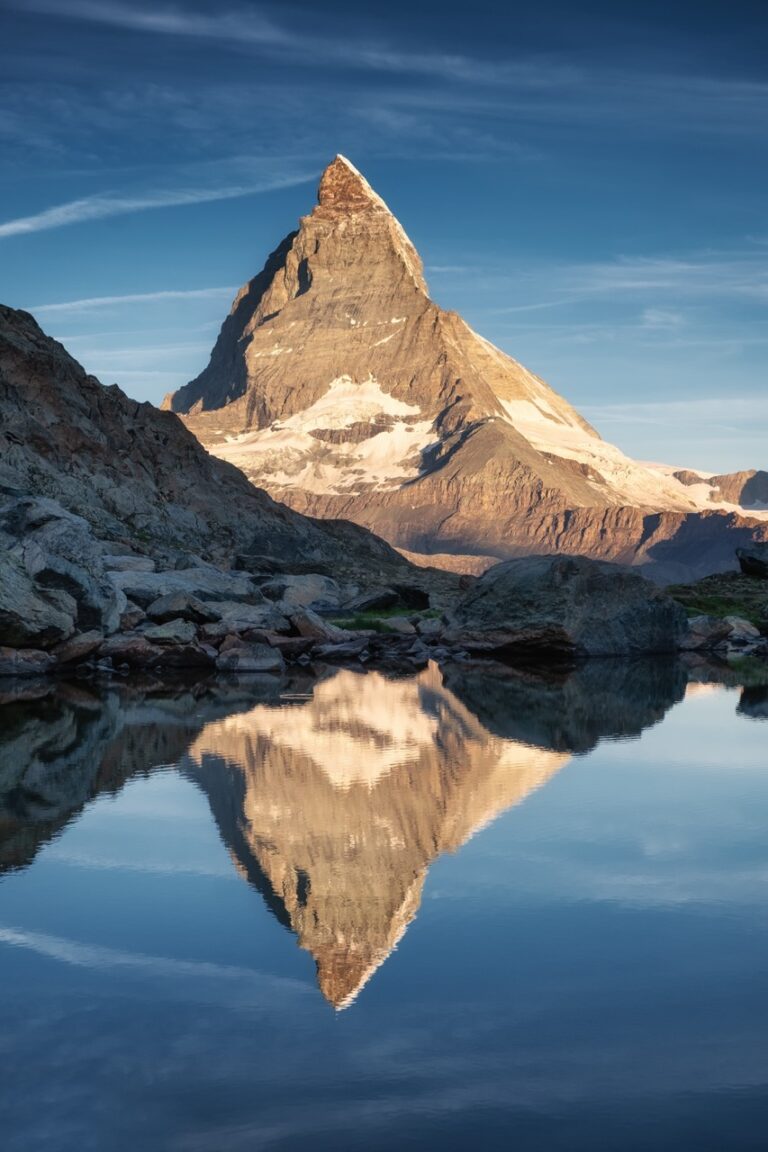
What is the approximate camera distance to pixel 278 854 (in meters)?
11.7

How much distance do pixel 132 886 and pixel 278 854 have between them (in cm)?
134

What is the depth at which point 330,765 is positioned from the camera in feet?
55.9

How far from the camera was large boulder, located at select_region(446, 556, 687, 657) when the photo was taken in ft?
123

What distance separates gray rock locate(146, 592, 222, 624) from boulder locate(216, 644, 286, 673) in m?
2.53

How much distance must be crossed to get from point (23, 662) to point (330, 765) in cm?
1600

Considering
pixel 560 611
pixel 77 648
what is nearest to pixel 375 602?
pixel 560 611

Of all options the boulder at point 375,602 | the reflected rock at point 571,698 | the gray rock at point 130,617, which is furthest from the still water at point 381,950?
the boulder at point 375,602

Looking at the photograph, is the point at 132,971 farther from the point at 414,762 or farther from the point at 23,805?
the point at 414,762

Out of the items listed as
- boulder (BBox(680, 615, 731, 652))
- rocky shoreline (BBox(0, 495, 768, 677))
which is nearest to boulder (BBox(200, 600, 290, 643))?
rocky shoreline (BBox(0, 495, 768, 677))

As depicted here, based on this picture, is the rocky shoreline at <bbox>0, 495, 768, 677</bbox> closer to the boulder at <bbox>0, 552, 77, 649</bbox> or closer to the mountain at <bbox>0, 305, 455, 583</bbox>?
the boulder at <bbox>0, 552, 77, 649</bbox>

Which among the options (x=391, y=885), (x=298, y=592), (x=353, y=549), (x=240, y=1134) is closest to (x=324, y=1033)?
(x=240, y=1134)

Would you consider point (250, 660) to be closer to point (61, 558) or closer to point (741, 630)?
point (61, 558)

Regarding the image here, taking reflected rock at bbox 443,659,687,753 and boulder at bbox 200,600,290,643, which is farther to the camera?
boulder at bbox 200,600,290,643

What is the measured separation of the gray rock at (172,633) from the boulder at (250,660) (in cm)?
94
